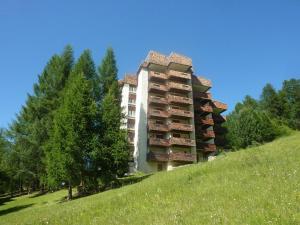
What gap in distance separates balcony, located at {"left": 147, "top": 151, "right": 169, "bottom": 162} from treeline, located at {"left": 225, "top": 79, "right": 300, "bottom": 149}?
12.7 meters

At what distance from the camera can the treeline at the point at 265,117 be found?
182 feet

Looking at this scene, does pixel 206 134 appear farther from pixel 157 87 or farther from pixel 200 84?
pixel 157 87

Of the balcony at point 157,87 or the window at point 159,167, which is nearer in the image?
the window at point 159,167

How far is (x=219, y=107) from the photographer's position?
7388 centimetres

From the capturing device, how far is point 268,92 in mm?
84188

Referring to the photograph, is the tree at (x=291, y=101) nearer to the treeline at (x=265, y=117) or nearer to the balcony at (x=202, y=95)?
the treeline at (x=265, y=117)

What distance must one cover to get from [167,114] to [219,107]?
19668 millimetres

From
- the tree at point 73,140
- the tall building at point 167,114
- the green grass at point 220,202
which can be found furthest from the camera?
the tall building at point 167,114

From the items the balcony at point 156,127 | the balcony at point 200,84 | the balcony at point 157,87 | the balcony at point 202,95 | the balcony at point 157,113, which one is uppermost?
the balcony at point 200,84

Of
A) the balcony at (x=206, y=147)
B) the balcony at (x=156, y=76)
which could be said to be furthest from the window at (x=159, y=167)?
the balcony at (x=156, y=76)

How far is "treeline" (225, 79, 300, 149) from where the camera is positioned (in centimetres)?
5534

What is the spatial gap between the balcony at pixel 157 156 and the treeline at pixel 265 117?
12.7 meters

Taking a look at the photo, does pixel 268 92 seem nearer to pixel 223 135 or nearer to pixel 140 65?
pixel 223 135

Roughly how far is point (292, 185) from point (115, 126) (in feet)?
91.0
